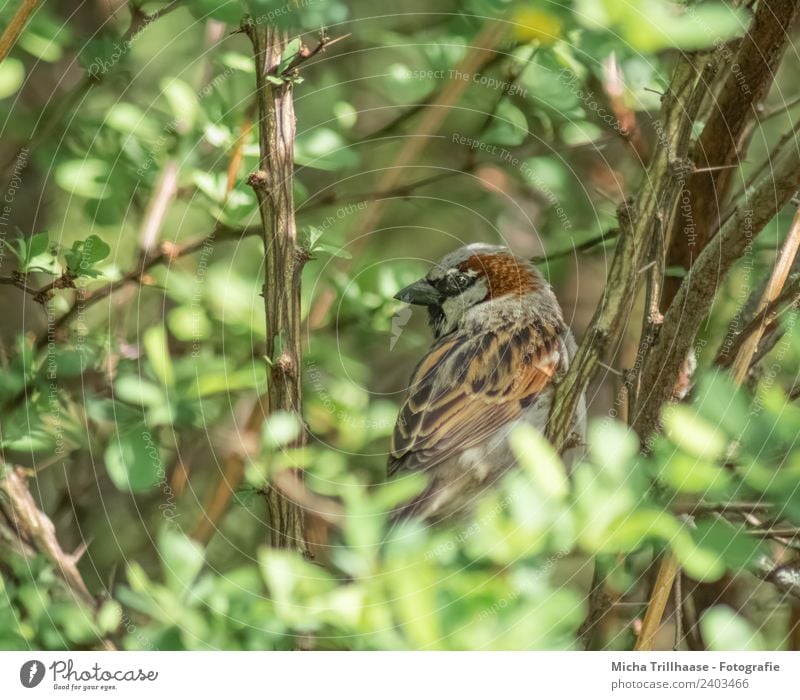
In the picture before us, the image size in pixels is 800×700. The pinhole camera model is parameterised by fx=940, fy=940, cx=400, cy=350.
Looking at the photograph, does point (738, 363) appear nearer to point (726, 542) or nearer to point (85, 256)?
point (726, 542)

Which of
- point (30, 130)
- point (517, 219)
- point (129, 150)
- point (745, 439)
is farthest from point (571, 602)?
point (30, 130)

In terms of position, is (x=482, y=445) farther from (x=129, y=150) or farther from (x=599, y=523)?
(x=129, y=150)

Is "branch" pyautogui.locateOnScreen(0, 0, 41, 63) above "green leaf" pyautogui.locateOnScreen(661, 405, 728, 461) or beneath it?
above

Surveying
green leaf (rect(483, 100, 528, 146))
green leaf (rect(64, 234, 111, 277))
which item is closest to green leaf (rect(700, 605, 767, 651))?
green leaf (rect(483, 100, 528, 146))

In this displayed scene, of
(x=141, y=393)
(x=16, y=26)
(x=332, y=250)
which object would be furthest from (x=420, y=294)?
(x=16, y=26)

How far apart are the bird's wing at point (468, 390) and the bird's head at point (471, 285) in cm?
4

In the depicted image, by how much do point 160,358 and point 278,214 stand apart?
27cm

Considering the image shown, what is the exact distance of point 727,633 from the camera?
1.21 metres

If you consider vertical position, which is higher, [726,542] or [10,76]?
[10,76]

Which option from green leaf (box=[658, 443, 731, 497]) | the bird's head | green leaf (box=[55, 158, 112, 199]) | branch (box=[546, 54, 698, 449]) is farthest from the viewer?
the bird's head

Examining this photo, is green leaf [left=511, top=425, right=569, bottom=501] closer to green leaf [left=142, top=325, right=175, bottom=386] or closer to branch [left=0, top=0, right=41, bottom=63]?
green leaf [left=142, top=325, right=175, bottom=386]

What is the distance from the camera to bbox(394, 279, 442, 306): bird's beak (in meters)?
1.34
